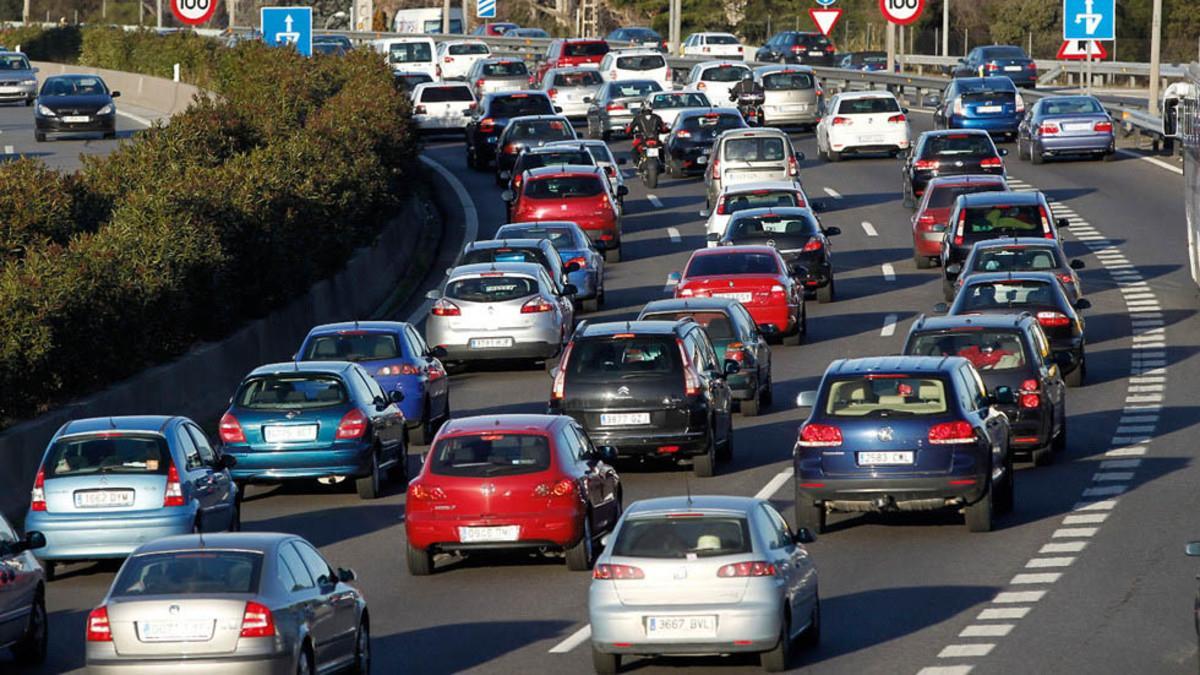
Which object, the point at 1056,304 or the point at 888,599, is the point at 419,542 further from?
the point at 1056,304

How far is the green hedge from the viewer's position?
91.2 feet

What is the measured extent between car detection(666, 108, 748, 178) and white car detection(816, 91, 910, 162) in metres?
3.05

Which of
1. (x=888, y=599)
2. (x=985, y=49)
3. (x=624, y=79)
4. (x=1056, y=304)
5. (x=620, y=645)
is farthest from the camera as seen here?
(x=985, y=49)

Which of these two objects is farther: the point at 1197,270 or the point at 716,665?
the point at 1197,270

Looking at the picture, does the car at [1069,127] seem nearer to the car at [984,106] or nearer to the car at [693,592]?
the car at [984,106]

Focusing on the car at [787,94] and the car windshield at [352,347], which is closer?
the car windshield at [352,347]

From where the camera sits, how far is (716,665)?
17.2 metres

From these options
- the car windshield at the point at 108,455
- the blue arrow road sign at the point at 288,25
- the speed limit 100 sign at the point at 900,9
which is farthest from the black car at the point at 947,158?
the car windshield at the point at 108,455

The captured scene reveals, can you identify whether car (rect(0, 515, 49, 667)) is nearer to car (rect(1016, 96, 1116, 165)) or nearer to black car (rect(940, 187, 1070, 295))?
black car (rect(940, 187, 1070, 295))

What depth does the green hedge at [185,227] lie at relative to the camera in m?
27.8

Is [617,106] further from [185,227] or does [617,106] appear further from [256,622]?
[256,622]

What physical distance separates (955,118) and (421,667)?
4387cm

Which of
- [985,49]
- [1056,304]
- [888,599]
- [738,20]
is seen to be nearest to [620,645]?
[888,599]

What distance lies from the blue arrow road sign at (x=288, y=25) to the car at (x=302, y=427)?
1166 inches
